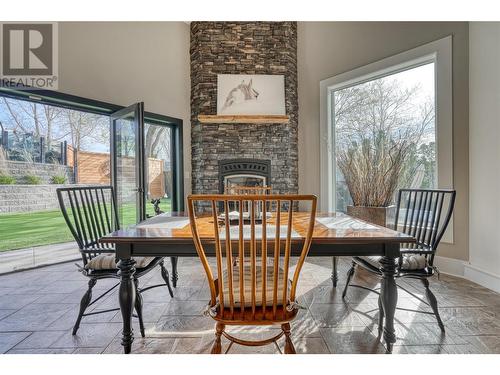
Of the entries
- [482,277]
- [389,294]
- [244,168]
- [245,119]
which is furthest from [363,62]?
[389,294]

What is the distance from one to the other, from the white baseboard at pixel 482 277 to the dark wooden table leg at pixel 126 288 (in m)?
3.03

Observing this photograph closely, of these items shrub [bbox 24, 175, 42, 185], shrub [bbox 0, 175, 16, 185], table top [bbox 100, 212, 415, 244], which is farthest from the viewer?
shrub [bbox 24, 175, 42, 185]

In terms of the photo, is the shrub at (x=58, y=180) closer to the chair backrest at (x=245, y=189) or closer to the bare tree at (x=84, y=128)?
the bare tree at (x=84, y=128)

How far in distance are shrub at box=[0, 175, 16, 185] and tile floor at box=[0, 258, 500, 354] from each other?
112cm

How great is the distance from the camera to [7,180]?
3.18 meters

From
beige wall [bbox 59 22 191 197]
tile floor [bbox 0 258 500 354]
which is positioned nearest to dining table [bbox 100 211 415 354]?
tile floor [bbox 0 258 500 354]

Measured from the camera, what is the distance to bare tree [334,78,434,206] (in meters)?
3.04

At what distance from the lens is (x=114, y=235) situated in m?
1.48

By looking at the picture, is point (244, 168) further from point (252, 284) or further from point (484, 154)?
point (252, 284)

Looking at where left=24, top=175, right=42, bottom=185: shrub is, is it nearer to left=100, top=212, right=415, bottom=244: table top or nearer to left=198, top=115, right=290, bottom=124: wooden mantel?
left=198, top=115, right=290, bottom=124: wooden mantel

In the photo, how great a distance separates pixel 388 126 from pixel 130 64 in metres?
3.64
